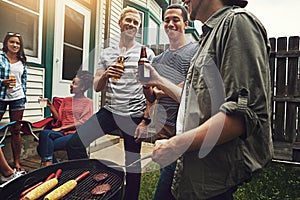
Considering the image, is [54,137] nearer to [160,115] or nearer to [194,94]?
[160,115]

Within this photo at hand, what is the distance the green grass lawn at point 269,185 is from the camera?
2.17 metres

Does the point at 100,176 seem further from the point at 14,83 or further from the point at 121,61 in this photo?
the point at 14,83

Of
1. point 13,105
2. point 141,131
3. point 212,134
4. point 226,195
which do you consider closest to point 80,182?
point 141,131

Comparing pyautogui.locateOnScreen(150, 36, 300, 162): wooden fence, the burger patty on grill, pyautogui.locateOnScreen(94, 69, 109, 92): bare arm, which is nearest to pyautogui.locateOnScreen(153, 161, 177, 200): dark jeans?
the burger patty on grill

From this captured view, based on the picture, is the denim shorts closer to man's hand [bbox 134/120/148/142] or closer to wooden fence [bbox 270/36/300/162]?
man's hand [bbox 134/120/148/142]

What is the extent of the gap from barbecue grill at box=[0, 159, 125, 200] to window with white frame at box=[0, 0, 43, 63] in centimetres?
196

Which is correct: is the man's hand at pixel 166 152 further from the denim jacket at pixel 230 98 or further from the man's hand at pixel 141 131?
the man's hand at pixel 141 131

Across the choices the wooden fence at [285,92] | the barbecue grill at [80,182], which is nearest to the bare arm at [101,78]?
the barbecue grill at [80,182]

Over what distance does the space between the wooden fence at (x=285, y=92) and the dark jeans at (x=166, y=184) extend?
5.59 feet

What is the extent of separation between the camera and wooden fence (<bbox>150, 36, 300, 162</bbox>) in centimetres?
262

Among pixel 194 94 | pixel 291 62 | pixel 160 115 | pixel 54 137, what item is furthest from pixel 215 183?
pixel 291 62

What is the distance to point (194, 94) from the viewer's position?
675 mm

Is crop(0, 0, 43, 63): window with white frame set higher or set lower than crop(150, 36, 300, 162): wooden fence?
higher

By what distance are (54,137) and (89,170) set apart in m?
1.13
